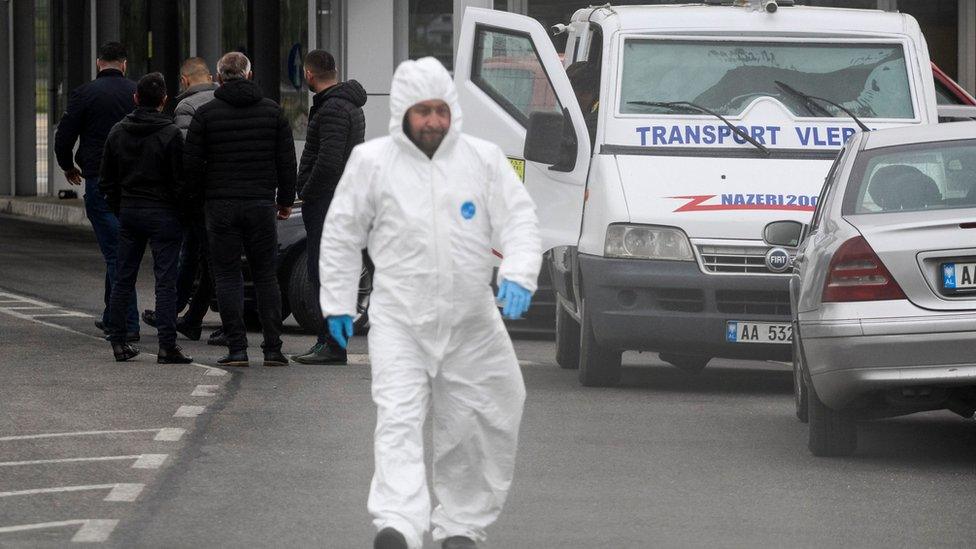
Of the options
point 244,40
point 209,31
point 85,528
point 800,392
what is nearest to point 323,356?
point 800,392

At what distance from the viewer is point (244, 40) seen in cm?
3033

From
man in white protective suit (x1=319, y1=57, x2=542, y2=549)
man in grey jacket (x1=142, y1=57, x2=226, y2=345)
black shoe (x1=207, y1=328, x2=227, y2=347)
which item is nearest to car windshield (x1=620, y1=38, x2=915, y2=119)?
man in grey jacket (x1=142, y1=57, x2=226, y2=345)

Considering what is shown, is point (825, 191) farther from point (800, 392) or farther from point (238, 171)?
point (238, 171)

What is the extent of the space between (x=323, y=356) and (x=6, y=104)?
992 inches

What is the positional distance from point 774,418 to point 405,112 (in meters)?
4.42

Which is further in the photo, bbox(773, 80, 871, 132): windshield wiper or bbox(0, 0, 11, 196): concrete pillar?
bbox(0, 0, 11, 196): concrete pillar

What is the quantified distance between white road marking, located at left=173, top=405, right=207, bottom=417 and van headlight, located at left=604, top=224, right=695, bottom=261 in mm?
2518

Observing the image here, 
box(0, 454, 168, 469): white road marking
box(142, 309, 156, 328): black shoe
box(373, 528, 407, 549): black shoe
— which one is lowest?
box(142, 309, 156, 328): black shoe

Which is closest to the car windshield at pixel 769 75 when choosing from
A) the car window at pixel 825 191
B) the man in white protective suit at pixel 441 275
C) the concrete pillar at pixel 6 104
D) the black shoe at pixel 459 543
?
the car window at pixel 825 191

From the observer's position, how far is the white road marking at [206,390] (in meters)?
11.0

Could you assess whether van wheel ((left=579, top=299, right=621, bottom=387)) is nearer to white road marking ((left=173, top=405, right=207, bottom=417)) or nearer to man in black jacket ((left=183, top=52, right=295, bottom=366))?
man in black jacket ((left=183, top=52, right=295, bottom=366))

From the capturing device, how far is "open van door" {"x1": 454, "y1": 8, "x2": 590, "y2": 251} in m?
11.7

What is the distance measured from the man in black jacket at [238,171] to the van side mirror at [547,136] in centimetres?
149

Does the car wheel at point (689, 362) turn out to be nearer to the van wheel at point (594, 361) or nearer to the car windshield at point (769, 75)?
the van wheel at point (594, 361)
